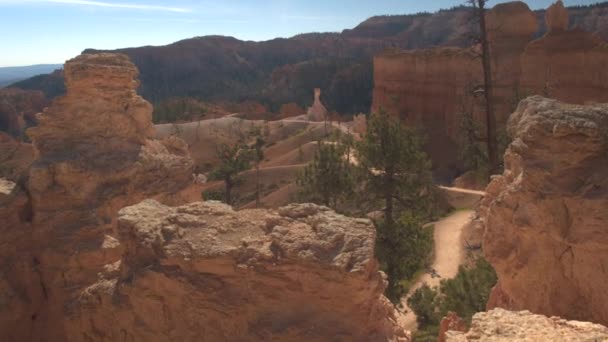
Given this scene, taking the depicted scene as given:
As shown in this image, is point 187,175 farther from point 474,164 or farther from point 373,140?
point 474,164

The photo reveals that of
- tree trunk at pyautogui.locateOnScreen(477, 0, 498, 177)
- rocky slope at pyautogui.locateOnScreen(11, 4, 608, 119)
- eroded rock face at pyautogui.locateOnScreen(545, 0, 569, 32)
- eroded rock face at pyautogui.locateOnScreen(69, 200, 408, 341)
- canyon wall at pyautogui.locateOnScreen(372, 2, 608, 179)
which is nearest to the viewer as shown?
eroded rock face at pyautogui.locateOnScreen(69, 200, 408, 341)

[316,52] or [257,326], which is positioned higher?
[316,52]

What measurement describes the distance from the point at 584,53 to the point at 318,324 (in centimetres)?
2431

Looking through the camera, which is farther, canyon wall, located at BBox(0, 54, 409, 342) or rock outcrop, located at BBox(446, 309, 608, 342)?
canyon wall, located at BBox(0, 54, 409, 342)

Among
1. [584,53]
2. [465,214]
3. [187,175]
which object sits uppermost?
[584,53]

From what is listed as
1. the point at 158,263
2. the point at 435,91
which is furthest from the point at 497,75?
the point at 158,263

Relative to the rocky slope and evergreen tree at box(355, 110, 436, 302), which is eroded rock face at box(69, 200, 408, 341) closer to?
evergreen tree at box(355, 110, 436, 302)

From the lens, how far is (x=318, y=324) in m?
5.44

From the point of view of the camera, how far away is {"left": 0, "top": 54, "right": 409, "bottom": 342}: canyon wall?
5.53m

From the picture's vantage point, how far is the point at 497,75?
29422mm

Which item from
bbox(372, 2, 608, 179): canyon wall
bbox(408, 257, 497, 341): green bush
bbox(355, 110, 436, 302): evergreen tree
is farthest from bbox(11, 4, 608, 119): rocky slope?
bbox(408, 257, 497, 341): green bush

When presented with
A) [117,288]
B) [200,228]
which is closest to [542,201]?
[200,228]

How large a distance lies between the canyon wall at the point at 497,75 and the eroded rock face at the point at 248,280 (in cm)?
977

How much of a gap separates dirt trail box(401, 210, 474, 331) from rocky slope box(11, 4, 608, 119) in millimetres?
53689
